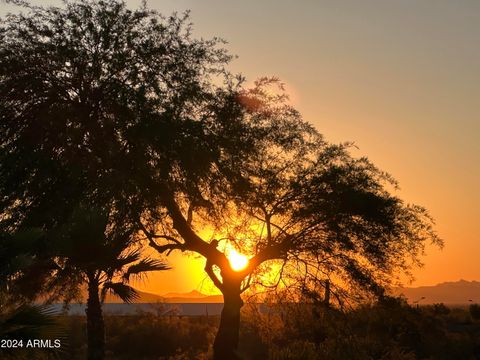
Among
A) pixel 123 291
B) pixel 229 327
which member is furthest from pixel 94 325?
pixel 229 327

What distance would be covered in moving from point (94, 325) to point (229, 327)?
18.2ft

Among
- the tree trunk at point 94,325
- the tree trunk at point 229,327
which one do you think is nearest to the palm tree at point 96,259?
the tree trunk at point 94,325

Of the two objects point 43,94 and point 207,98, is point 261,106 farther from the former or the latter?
point 43,94

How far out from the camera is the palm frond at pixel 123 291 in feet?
54.5

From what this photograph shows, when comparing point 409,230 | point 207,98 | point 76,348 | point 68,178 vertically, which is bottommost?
point 76,348

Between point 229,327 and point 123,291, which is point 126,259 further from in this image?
point 229,327

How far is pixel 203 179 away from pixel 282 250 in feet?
15.2

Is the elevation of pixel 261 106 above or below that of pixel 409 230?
above

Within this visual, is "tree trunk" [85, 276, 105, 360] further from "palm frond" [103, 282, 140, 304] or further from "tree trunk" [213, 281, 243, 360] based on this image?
"tree trunk" [213, 281, 243, 360]

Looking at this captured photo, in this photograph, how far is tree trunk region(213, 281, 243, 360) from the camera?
23.3 metres

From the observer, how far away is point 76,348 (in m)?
31.5

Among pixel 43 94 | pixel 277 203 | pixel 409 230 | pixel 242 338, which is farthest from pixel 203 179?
pixel 242 338

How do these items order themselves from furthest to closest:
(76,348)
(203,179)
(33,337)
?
1. (76,348)
2. (203,179)
3. (33,337)

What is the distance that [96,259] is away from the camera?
1420cm
